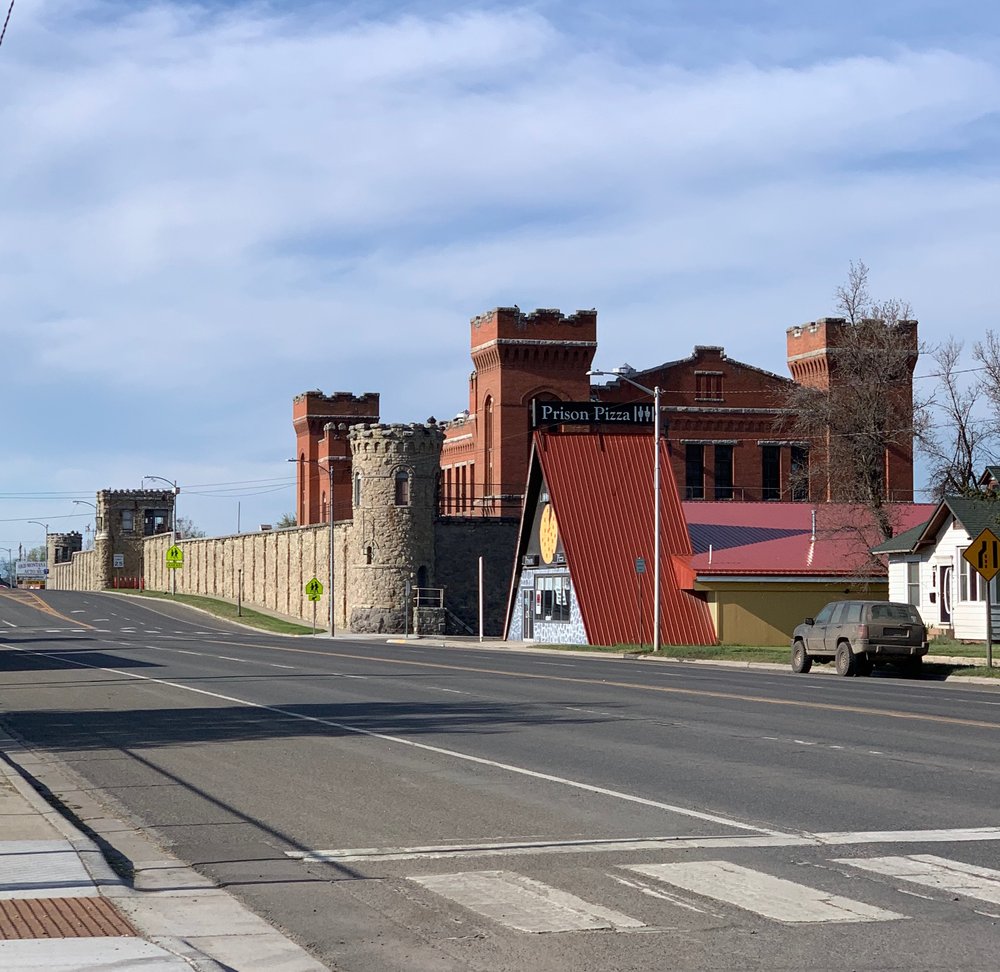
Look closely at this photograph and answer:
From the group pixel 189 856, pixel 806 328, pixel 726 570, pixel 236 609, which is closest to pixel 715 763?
pixel 189 856

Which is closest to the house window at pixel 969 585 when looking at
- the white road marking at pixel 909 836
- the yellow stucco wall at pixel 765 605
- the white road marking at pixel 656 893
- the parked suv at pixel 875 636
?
the yellow stucco wall at pixel 765 605

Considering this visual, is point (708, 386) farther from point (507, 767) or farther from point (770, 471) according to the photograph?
point (507, 767)

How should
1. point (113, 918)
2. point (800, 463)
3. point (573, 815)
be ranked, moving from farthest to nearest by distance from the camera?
point (800, 463)
point (573, 815)
point (113, 918)

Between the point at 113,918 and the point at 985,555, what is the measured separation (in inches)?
1115

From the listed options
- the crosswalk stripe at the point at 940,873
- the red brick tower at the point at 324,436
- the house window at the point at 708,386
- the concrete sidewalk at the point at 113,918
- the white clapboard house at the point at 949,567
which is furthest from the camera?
the red brick tower at the point at 324,436

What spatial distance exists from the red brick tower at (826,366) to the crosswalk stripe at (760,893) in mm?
A: 67486

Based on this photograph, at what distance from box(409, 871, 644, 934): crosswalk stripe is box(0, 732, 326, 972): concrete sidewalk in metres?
1.22

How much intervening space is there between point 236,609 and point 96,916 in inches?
3265

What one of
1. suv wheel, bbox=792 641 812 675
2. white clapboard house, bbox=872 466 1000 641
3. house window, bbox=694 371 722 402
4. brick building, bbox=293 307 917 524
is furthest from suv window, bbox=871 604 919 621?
house window, bbox=694 371 722 402

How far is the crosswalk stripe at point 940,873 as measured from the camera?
28.6 ft

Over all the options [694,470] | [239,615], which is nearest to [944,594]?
[694,470]

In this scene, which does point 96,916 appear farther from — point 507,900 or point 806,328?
point 806,328

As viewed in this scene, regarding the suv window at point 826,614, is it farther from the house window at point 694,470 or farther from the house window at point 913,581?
the house window at point 694,470

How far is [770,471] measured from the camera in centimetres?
8225
